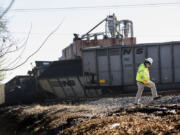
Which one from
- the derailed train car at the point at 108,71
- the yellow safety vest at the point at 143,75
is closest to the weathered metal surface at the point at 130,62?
the derailed train car at the point at 108,71

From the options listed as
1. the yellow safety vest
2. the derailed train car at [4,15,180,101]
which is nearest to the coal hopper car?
the derailed train car at [4,15,180,101]

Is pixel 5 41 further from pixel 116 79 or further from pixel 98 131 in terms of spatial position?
pixel 116 79

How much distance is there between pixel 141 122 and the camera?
164 inches

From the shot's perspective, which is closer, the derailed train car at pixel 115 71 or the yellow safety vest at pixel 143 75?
A: the yellow safety vest at pixel 143 75

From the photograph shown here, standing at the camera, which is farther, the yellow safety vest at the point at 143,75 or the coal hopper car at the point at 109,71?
the coal hopper car at the point at 109,71

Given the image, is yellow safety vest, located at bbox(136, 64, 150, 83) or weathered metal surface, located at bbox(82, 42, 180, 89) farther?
weathered metal surface, located at bbox(82, 42, 180, 89)

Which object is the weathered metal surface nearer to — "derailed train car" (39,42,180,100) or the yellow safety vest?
"derailed train car" (39,42,180,100)

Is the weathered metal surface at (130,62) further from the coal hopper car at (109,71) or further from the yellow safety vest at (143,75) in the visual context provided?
the yellow safety vest at (143,75)

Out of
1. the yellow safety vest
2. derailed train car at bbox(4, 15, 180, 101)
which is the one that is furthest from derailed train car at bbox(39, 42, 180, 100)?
the yellow safety vest

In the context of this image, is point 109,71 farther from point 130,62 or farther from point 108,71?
point 130,62

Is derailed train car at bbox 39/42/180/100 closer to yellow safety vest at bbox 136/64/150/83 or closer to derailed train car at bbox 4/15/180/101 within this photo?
derailed train car at bbox 4/15/180/101

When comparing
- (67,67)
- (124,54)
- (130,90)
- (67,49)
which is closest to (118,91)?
(130,90)

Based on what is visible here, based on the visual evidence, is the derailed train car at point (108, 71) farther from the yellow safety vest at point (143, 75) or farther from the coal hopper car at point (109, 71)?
the yellow safety vest at point (143, 75)

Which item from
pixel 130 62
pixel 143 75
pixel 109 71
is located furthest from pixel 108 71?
pixel 143 75
